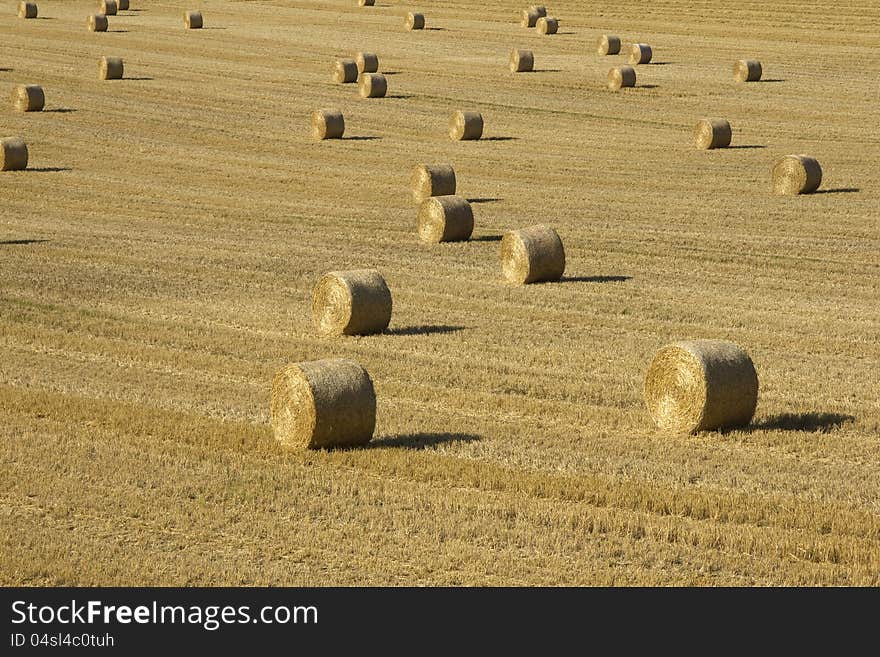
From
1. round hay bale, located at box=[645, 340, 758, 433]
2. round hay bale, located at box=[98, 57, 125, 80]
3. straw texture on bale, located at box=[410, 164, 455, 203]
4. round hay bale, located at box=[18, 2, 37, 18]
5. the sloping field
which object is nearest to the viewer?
the sloping field

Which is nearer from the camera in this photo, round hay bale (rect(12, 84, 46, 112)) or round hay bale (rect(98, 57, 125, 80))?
round hay bale (rect(12, 84, 46, 112))

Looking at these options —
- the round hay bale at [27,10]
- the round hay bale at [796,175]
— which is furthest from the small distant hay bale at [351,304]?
the round hay bale at [27,10]

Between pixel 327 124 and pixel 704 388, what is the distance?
27941 mm

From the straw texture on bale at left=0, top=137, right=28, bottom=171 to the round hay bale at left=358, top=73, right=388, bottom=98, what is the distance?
15.4 meters

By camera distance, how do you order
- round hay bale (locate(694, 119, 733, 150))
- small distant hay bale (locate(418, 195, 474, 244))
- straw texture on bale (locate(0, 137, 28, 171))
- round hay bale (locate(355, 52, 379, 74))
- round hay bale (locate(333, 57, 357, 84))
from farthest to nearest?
round hay bale (locate(355, 52, 379, 74)) → round hay bale (locate(333, 57, 357, 84)) → round hay bale (locate(694, 119, 733, 150)) → straw texture on bale (locate(0, 137, 28, 171)) → small distant hay bale (locate(418, 195, 474, 244))

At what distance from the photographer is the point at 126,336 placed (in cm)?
2111

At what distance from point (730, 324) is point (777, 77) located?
111 ft

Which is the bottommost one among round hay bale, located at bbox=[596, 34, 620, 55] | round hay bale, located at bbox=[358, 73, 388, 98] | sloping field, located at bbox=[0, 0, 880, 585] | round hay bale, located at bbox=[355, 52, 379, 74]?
sloping field, located at bbox=[0, 0, 880, 585]

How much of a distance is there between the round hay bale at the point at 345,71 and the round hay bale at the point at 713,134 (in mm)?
15999

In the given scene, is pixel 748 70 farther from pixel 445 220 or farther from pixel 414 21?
pixel 445 220

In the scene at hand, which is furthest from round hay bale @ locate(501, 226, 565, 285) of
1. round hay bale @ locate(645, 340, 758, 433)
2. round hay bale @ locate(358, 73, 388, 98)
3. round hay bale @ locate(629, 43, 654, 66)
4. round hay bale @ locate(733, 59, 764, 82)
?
round hay bale @ locate(629, 43, 654, 66)

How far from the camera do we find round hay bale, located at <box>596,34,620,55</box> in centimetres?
5950

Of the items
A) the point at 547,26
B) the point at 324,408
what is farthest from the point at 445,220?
the point at 547,26

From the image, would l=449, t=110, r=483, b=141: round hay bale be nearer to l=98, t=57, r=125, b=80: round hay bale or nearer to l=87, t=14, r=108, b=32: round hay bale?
l=98, t=57, r=125, b=80: round hay bale
